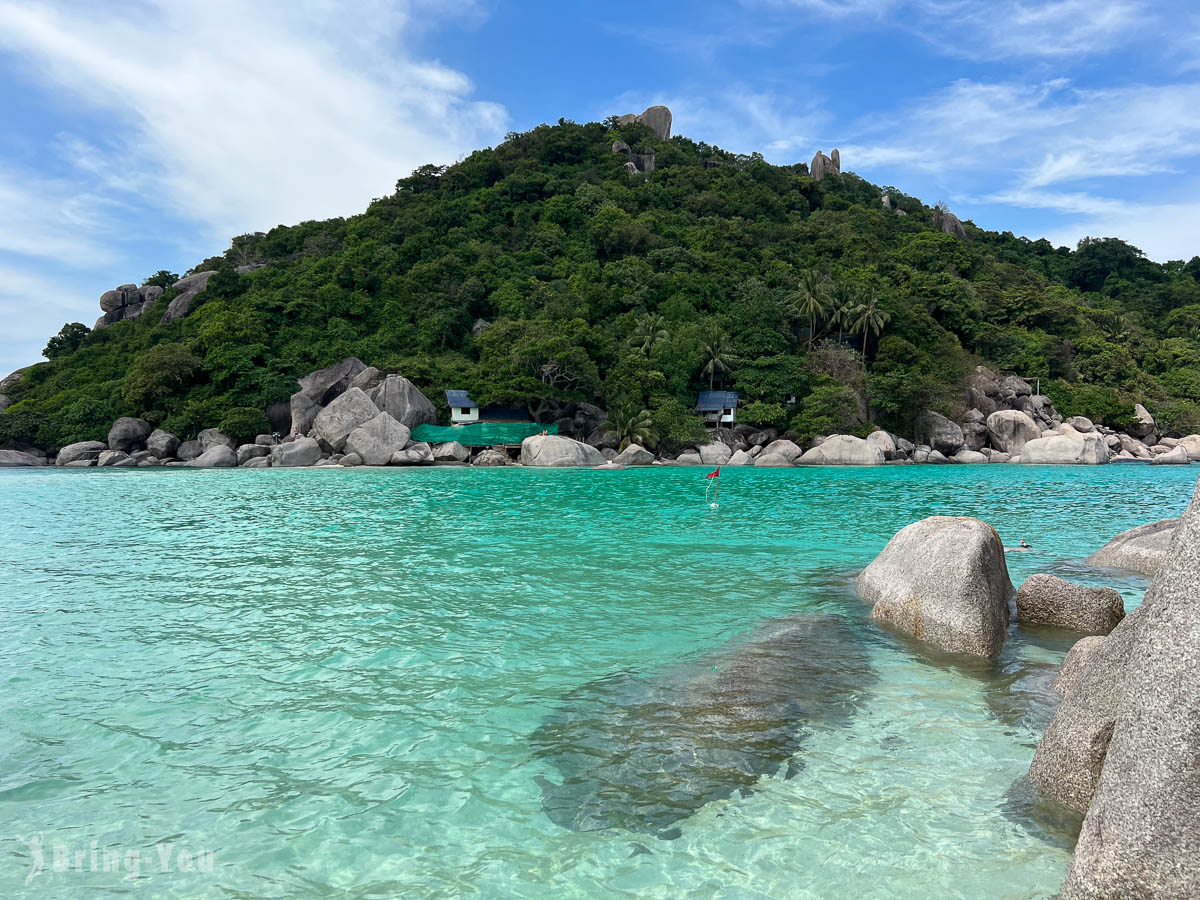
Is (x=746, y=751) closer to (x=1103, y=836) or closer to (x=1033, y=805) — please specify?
(x=1033, y=805)

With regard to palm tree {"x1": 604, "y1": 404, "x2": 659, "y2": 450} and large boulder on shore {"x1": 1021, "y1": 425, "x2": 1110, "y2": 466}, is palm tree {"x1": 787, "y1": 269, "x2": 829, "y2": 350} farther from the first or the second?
large boulder on shore {"x1": 1021, "y1": 425, "x2": 1110, "y2": 466}

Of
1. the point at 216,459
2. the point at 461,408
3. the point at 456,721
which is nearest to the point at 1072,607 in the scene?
the point at 456,721

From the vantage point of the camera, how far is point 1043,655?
7.24 meters

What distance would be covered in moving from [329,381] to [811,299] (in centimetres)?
4169

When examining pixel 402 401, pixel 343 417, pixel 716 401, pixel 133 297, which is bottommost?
pixel 343 417

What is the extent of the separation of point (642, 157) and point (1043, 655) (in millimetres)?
100212

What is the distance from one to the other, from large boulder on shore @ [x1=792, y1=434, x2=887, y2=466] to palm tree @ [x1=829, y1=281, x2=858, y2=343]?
1520cm

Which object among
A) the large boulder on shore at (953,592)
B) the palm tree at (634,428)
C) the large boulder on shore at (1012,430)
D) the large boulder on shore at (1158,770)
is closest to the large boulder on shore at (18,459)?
the palm tree at (634,428)

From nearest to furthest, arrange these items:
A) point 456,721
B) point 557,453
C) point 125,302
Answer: point 456,721, point 557,453, point 125,302

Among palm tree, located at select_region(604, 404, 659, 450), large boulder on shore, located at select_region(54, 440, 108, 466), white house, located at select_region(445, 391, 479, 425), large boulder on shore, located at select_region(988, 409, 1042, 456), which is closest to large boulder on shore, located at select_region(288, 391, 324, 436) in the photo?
white house, located at select_region(445, 391, 479, 425)

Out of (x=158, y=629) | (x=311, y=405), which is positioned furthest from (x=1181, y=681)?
(x=311, y=405)

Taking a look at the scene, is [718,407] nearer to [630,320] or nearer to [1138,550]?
[630,320]

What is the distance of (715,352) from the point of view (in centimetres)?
5597

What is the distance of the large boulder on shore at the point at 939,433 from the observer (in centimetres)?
5269
